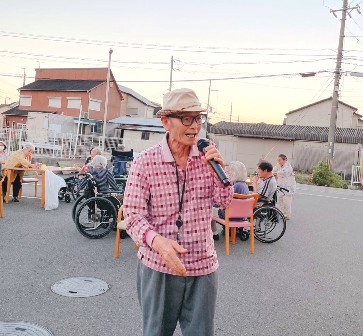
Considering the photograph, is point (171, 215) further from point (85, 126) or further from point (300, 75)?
point (85, 126)

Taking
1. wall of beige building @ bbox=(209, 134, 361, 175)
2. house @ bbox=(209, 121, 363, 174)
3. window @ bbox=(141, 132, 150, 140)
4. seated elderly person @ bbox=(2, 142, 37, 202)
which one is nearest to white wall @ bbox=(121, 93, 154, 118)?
window @ bbox=(141, 132, 150, 140)

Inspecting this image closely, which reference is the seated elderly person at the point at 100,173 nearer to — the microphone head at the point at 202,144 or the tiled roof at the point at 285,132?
the microphone head at the point at 202,144

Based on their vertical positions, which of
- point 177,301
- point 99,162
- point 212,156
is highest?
point 212,156

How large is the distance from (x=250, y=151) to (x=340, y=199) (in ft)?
55.5

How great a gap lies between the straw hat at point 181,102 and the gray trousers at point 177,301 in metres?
0.81

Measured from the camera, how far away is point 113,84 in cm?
3956

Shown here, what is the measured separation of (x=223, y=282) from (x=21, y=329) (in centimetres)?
228

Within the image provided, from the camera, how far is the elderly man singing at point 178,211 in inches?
74.2

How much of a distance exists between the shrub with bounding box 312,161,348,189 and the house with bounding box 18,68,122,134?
21.6 meters

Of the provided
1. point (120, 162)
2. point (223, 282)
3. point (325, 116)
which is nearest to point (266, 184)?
point (223, 282)

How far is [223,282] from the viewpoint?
455 centimetres

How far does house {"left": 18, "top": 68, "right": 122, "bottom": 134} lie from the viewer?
36500 millimetres

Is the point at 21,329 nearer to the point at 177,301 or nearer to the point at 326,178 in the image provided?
the point at 177,301

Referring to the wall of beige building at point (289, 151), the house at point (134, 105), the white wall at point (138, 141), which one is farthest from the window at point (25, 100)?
the wall of beige building at point (289, 151)
